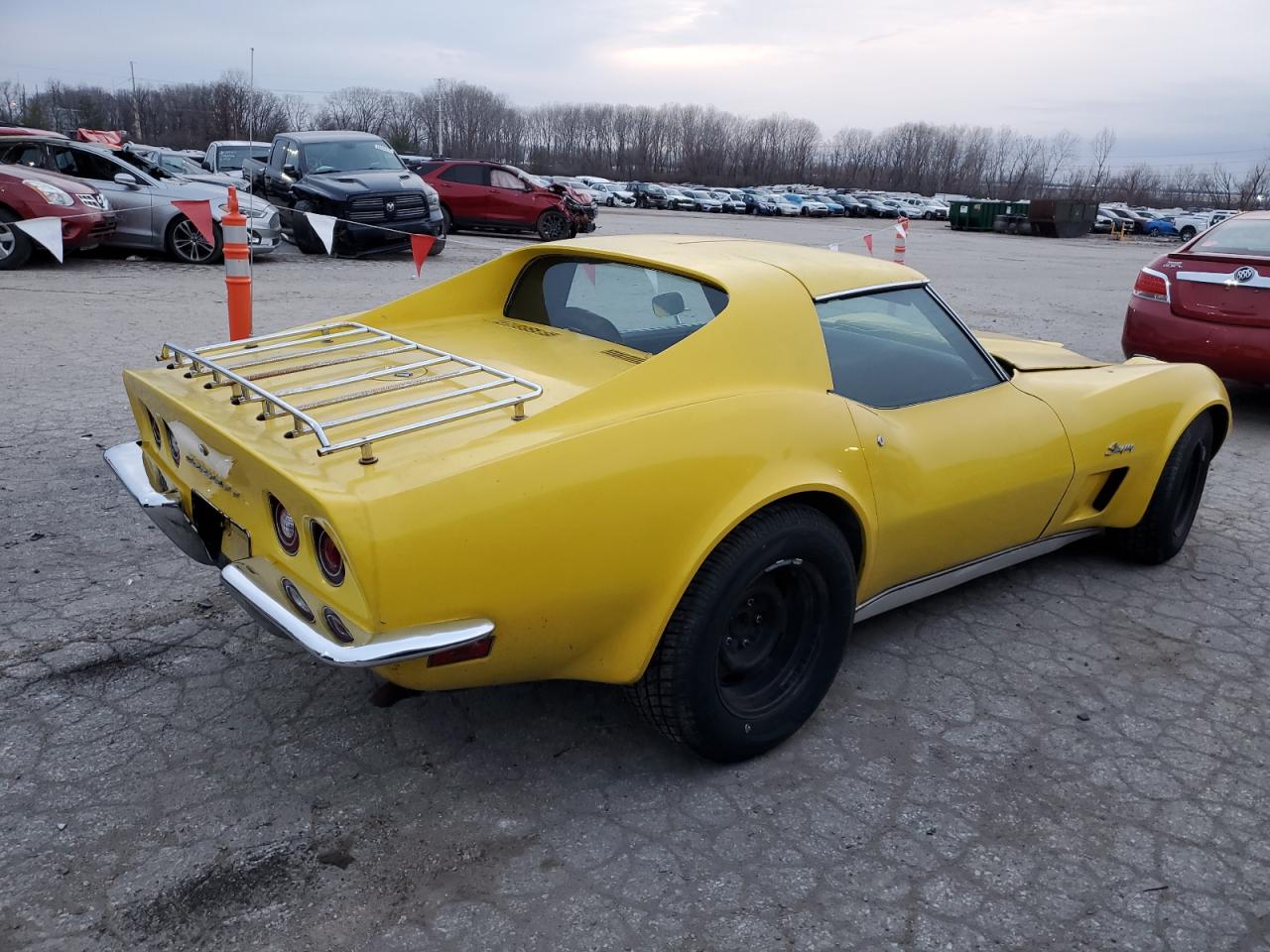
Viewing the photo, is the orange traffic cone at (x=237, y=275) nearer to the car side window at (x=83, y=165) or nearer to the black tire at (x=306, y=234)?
the car side window at (x=83, y=165)

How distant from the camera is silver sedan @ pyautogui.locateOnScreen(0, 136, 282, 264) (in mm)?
11578

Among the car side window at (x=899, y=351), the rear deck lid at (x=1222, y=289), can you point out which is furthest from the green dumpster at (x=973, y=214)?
the car side window at (x=899, y=351)

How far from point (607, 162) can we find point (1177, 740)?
337ft

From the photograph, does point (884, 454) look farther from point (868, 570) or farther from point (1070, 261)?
point (1070, 261)

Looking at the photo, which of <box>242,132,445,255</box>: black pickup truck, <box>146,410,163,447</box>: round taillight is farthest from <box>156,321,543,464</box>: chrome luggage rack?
<box>242,132,445,255</box>: black pickup truck

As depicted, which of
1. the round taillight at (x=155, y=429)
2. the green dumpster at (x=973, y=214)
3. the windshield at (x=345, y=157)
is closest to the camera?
the round taillight at (x=155, y=429)

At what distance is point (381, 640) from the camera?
205 centimetres

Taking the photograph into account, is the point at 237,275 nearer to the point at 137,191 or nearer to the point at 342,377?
the point at 342,377

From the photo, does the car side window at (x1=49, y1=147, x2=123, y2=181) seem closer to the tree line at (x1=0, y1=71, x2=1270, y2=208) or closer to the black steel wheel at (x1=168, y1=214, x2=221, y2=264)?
the black steel wheel at (x1=168, y1=214, x2=221, y2=264)

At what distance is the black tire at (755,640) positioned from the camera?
2.42 m

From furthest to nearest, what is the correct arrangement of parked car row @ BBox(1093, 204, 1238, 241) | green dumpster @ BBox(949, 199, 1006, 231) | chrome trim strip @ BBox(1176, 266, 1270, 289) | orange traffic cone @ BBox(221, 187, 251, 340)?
parked car row @ BBox(1093, 204, 1238, 241) < green dumpster @ BBox(949, 199, 1006, 231) < chrome trim strip @ BBox(1176, 266, 1270, 289) < orange traffic cone @ BBox(221, 187, 251, 340)

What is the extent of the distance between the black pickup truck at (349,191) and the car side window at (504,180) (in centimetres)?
349

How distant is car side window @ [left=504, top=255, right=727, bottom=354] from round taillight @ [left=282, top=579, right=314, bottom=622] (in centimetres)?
127

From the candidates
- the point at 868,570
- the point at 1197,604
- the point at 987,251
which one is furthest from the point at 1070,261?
the point at 868,570
